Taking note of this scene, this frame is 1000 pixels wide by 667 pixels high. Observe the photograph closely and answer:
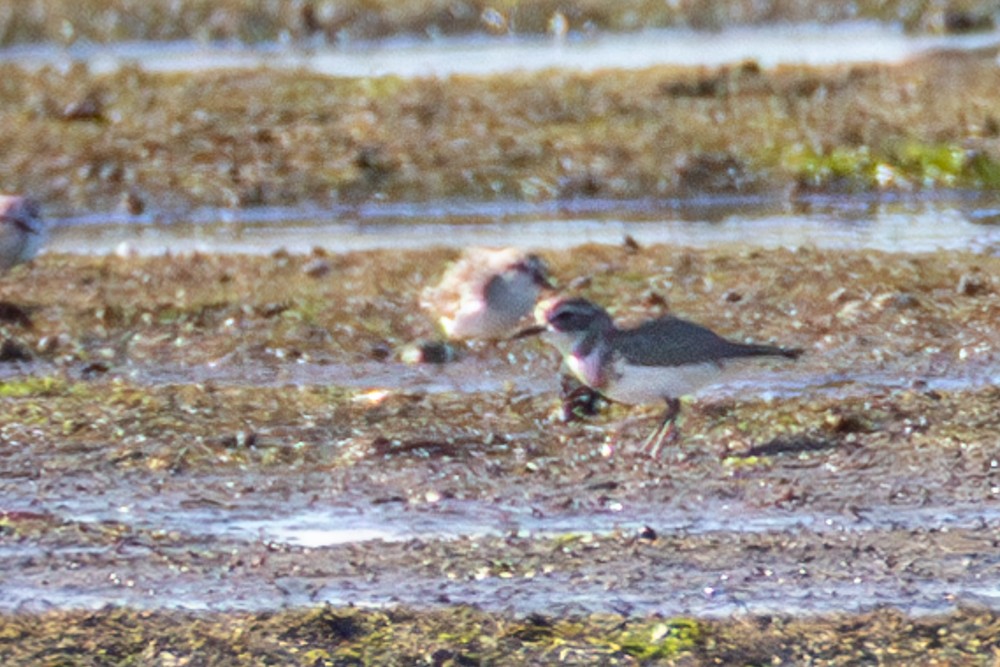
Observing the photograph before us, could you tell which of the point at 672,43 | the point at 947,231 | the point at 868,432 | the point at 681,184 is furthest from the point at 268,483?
the point at 672,43

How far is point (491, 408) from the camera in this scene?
14.3 ft

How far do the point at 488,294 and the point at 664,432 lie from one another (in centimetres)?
97

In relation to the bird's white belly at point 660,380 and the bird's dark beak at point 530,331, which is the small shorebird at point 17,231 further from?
the bird's white belly at point 660,380

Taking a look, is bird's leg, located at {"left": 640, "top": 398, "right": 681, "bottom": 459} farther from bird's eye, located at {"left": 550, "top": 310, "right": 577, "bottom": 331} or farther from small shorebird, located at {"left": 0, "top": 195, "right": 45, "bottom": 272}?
small shorebird, located at {"left": 0, "top": 195, "right": 45, "bottom": 272}

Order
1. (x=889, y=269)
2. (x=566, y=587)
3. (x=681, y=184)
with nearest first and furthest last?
1. (x=566, y=587)
2. (x=889, y=269)
3. (x=681, y=184)

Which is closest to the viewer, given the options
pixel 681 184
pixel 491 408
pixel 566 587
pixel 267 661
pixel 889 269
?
pixel 267 661

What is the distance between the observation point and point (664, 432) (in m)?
4.11

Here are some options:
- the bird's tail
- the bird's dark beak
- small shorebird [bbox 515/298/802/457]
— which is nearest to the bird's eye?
small shorebird [bbox 515/298/802/457]

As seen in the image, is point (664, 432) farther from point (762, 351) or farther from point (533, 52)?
point (533, 52)

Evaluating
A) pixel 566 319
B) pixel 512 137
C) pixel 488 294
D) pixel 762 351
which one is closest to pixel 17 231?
pixel 488 294

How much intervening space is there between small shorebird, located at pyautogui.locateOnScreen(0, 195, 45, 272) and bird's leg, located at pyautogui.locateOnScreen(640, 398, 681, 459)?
297 centimetres

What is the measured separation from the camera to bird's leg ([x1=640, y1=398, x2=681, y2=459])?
405 centimetres

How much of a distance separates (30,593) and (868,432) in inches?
110

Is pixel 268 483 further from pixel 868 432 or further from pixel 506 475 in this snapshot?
pixel 868 432
